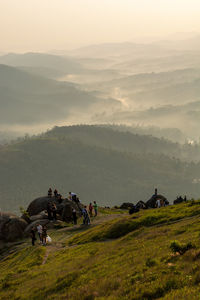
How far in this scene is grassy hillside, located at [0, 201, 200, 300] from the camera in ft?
64.7

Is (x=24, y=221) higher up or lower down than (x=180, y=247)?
lower down

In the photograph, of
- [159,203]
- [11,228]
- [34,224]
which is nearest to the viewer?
[34,224]

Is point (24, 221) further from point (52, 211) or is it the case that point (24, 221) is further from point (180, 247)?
point (180, 247)

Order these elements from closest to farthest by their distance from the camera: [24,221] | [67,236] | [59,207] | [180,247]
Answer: [180,247] < [67,236] < [24,221] < [59,207]

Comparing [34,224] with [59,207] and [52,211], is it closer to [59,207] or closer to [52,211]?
[52,211]

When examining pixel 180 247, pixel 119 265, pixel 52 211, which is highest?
pixel 52 211

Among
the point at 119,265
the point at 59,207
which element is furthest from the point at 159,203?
the point at 119,265

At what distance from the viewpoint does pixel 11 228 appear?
61.8m

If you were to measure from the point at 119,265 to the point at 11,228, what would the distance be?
126ft

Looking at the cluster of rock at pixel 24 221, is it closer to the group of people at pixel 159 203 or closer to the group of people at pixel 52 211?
the group of people at pixel 52 211

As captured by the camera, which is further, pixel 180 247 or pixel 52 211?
pixel 52 211

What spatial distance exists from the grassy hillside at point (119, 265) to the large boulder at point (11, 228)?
10.7 m

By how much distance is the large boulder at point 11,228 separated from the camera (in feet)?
200

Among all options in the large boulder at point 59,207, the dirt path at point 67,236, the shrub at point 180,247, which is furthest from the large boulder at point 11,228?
the shrub at point 180,247
